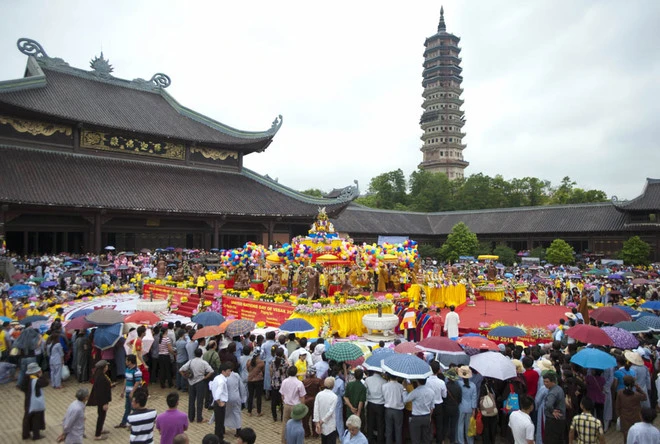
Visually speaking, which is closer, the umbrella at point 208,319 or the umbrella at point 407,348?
the umbrella at point 407,348

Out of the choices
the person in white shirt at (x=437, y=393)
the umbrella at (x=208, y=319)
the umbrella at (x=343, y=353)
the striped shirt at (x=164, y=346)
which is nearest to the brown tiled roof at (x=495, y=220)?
the umbrella at (x=208, y=319)

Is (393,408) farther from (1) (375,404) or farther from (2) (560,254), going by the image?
(2) (560,254)

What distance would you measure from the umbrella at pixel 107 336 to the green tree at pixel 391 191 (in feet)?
208

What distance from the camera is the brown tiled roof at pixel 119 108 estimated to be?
2875 cm

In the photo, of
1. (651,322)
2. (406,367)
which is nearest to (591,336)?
(651,322)

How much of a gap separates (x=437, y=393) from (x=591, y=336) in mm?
4084

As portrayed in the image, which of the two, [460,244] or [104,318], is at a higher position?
[460,244]

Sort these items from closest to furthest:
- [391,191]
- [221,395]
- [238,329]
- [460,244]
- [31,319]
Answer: [221,395] < [238,329] < [31,319] < [460,244] < [391,191]

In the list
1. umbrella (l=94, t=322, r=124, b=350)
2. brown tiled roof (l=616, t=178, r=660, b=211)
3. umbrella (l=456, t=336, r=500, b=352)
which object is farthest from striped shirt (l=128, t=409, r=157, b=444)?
brown tiled roof (l=616, t=178, r=660, b=211)

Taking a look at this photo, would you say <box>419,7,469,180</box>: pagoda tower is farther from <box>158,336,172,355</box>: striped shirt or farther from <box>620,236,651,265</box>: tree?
<box>158,336,172,355</box>: striped shirt

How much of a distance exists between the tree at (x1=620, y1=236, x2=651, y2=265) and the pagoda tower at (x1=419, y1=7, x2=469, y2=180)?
49859 mm

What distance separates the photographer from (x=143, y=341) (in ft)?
34.4

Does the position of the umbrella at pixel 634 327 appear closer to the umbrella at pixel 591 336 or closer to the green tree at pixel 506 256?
the umbrella at pixel 591 336

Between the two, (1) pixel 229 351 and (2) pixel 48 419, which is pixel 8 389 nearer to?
(2) pixel 48 419
